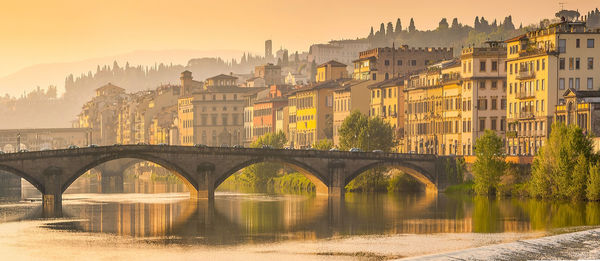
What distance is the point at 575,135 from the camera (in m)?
96.4

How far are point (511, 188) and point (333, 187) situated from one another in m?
17.3

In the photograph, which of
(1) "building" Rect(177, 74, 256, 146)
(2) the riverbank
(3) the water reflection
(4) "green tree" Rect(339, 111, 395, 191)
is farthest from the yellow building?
(2) the riverbank

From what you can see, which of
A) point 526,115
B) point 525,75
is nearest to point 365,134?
point 526,115

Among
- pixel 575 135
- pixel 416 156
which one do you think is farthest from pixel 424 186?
pixel 575 135

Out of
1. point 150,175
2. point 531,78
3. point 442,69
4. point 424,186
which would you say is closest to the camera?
point 531,78

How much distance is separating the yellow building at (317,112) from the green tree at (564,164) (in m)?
56.6

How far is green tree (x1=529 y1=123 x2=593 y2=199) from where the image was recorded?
95169 mm

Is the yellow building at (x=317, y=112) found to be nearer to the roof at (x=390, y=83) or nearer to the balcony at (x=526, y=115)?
the roof at (x=390, y=83)

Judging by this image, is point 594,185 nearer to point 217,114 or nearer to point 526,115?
point 526,115

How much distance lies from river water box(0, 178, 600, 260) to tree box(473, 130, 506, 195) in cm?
174

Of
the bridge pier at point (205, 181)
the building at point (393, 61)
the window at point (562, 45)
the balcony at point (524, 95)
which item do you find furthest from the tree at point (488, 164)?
the building at point (393, 61)

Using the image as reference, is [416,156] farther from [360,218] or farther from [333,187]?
[360,218]

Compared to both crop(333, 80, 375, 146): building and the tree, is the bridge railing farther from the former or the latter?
crop(333, 80, 375, 146): building

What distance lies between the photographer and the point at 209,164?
4439 inches
